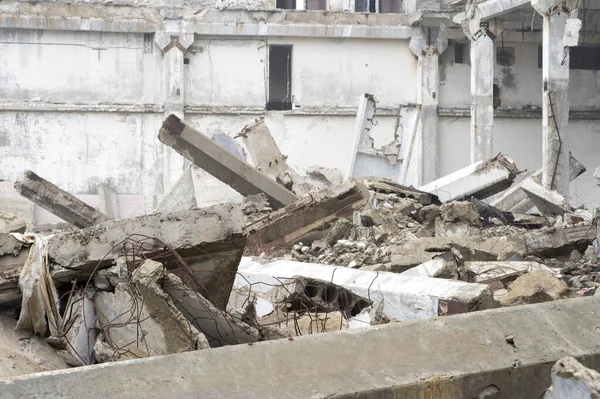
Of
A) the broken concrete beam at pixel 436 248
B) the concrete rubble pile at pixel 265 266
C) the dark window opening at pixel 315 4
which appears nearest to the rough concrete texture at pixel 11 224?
the concrete rubble pile at pixel 265 266

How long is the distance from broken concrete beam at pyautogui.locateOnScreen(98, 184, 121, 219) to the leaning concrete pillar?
27.8ft

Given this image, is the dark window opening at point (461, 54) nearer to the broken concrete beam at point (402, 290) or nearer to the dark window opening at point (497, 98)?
the dark window opening at point (497, 98)

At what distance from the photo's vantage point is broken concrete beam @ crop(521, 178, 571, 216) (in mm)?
13352

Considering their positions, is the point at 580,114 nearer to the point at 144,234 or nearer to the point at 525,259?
the point at 525,259

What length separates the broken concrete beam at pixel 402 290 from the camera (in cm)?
630

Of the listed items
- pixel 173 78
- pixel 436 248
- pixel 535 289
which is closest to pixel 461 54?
pixel 173 78

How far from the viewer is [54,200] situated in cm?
1185

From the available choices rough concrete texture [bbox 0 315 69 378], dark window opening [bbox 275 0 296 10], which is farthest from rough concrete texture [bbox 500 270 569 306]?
dark window opening [bbox 275 0 296 10]

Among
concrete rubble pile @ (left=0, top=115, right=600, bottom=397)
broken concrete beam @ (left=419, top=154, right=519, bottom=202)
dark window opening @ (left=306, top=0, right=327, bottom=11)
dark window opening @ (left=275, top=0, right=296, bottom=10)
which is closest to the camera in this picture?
concrete rubble pile @ (left=0, top=115, right=600, bottom=397)

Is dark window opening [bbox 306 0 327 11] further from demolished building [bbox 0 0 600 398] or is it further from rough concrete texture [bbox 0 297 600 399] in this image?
rough concrete texture [bbox 0 297 600 399]

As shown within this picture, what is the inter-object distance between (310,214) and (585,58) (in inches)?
434

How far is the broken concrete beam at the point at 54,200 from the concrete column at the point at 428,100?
31.9ft

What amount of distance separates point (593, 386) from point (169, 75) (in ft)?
56.2

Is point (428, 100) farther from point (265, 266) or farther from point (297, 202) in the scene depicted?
point (265, 266)
